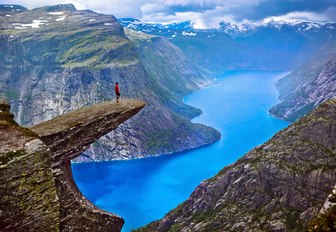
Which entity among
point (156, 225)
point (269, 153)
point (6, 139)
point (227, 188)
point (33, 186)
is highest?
point (6, 139)

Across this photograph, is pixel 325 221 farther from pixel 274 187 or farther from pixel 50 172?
pixel 274 187

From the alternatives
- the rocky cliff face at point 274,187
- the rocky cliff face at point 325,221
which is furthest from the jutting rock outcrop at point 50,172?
the rocky cliff face at point 274,187

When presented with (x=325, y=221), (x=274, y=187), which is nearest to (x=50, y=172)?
(x=325, y=221)

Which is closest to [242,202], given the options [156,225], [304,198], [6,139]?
[304,198]

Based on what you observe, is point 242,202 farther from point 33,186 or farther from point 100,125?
point 33,186

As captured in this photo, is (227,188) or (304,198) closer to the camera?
(304,198)

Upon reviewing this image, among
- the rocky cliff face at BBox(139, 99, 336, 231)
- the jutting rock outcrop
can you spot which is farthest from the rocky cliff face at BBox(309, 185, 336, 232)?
the rocky cliff face at BBox(139, 99, 336, 231)
